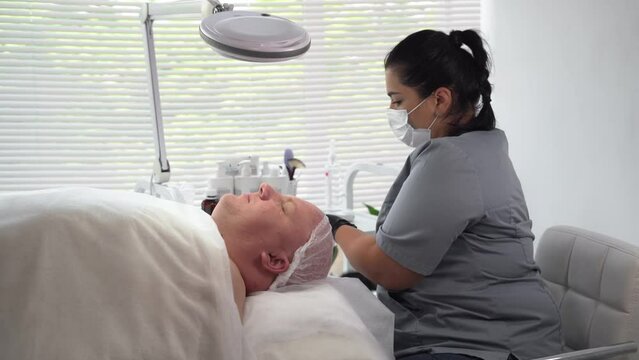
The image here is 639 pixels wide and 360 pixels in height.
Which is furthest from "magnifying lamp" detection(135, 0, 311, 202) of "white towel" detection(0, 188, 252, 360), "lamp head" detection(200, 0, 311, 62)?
"white towel" detection(0, 188, 252, 360)

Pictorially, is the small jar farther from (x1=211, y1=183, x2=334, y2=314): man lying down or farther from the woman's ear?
the woman's ear

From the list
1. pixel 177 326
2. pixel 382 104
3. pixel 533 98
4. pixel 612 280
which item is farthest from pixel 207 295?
pixel 382 104

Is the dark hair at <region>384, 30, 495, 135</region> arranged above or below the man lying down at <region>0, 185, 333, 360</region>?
above

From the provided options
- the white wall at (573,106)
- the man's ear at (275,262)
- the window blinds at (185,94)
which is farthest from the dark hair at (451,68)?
the window blinds at (185,94)

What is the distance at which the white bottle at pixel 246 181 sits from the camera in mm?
1946

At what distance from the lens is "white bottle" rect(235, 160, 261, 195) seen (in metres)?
1.95

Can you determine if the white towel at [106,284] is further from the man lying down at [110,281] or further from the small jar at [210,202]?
the small jar at [210,202]

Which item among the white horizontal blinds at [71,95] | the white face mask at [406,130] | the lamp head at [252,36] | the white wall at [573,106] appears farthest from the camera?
the white horizontal blinds at [71,95]

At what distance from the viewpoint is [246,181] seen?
195 cm

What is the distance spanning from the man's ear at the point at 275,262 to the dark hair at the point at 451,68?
1.63 feet

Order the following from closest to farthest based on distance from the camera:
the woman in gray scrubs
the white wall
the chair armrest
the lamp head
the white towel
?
1. the white towel
2. the chair armrest
3. the woman in gray scrubs
4. the lamp head
5. the white wall

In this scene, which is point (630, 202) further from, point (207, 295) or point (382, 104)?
point (207, 295)

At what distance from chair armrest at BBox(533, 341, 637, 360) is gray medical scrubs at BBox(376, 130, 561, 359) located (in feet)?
0.36

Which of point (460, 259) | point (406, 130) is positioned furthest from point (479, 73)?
point (460, 259)
